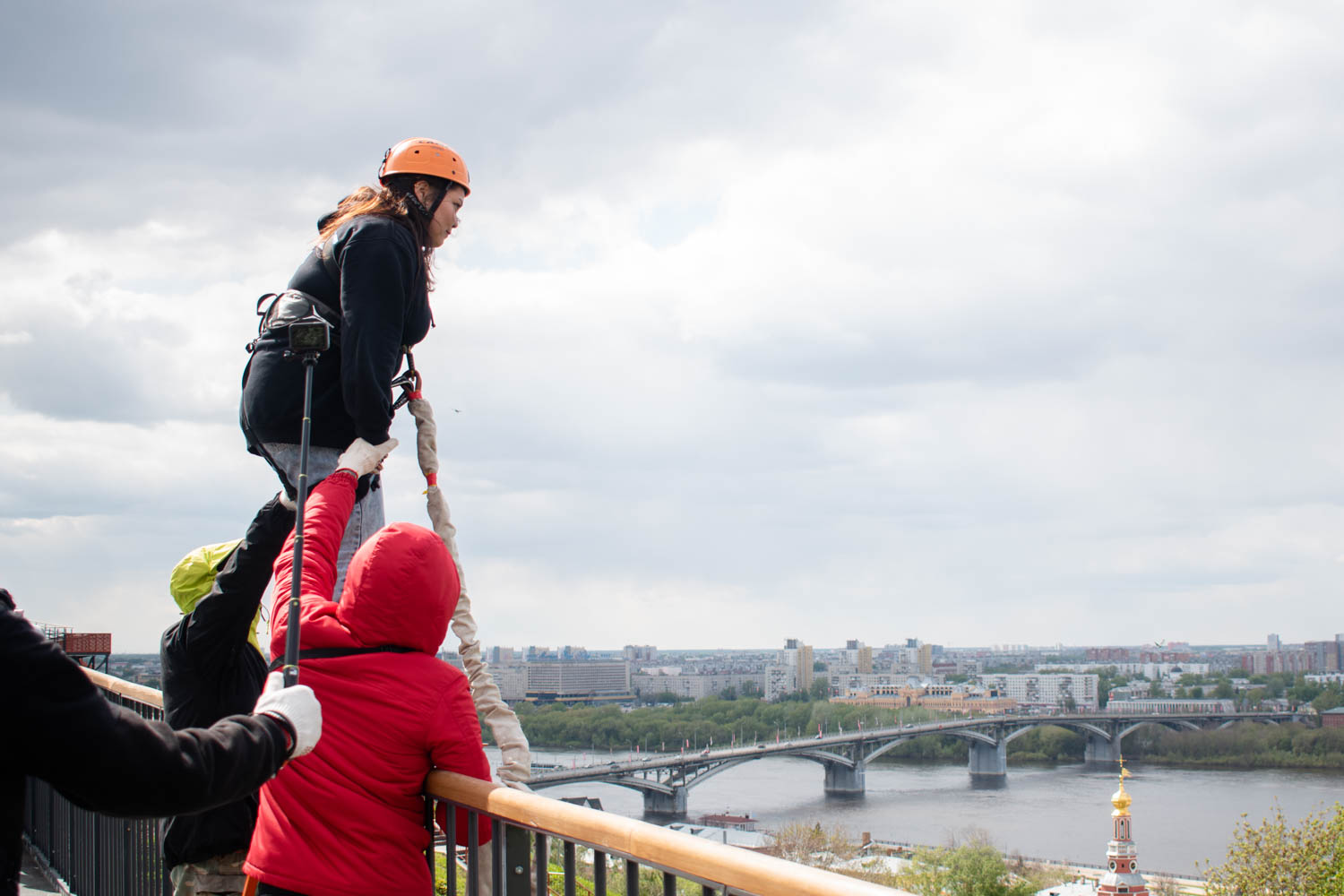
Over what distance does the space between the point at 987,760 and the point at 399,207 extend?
5990 cm

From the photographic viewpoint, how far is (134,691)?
315 centimetres

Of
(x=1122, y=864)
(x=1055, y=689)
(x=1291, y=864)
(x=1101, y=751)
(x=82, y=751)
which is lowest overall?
(x=1055, y=689)

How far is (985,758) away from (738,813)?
16.7 m

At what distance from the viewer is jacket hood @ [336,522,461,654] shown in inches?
65.9

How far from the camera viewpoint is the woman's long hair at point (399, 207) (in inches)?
93.4

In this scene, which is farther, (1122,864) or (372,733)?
(1122,864)

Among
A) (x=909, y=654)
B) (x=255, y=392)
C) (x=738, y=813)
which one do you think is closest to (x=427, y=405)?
(x=255, y=392)

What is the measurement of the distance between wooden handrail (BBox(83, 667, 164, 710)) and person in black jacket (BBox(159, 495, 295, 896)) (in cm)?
76

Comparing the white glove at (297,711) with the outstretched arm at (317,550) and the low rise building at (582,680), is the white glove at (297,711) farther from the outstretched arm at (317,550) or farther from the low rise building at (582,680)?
the low rise building at (582,680)

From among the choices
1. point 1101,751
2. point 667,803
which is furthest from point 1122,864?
point 1101,751

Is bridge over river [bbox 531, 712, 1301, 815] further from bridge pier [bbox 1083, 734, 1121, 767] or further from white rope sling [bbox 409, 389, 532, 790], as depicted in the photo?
white rope sling [bbox 409, 389, 532, 790]

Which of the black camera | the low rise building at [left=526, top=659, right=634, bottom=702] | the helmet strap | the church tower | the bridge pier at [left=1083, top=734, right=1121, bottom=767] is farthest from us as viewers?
the low rise building at [left=526, top=659, right=634, bottom=702]

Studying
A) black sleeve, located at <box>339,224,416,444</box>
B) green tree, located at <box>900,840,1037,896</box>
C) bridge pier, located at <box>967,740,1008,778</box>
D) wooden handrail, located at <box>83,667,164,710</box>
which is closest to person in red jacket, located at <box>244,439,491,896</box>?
black sleeve, located at <box>339,224,416,444</box>

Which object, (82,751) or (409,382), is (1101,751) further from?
(82,751)
